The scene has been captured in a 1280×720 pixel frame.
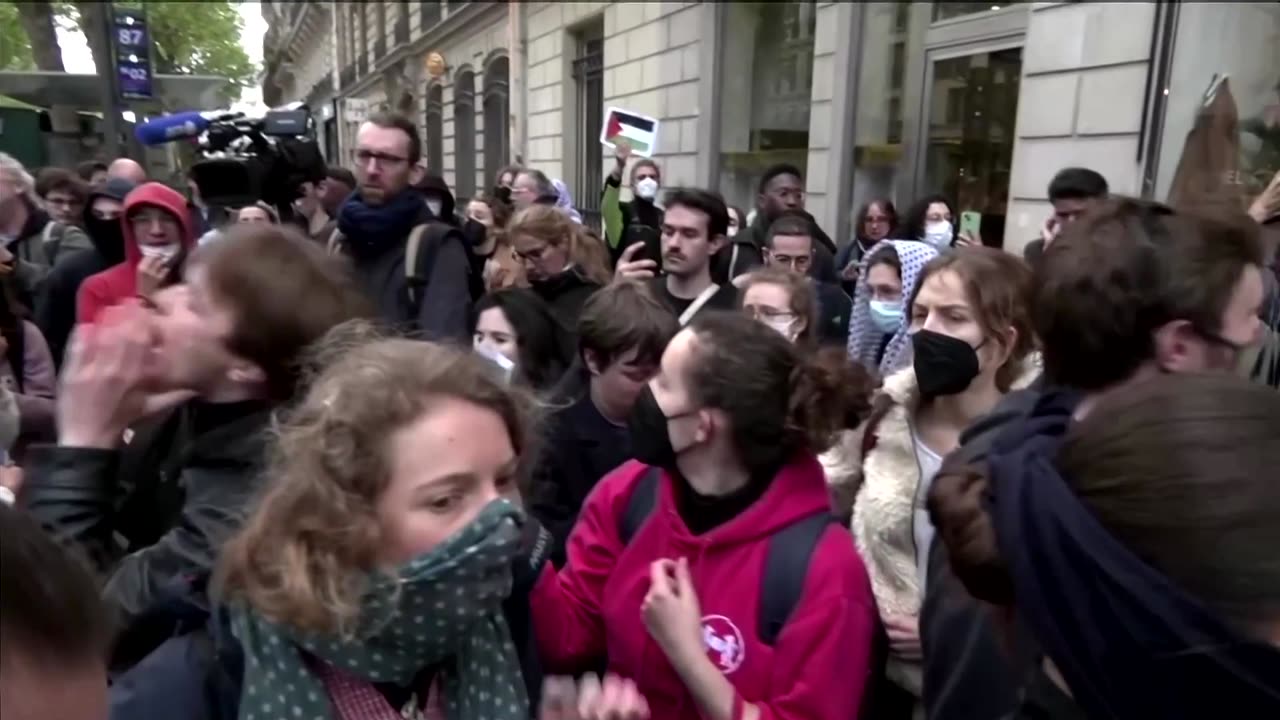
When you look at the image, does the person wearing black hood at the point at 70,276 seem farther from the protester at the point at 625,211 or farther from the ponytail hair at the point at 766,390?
the ponytail hair at the point at 766,390

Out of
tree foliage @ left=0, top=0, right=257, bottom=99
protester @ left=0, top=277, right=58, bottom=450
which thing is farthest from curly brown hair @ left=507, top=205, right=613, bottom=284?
tree foliage @ left=0, top=0, right=257, bottom=99

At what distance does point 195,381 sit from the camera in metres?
1.50

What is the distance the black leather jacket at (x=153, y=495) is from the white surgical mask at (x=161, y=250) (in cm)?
214

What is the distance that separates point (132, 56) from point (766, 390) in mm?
8374

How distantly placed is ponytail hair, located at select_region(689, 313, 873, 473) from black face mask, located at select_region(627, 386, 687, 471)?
89mm

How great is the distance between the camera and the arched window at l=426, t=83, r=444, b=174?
85.9 ft

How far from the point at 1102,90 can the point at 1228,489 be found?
6240 mm

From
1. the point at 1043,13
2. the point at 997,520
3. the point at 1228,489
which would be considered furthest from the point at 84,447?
the point at 1043,13

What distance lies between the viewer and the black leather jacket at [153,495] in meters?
1.35

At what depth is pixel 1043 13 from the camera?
678 cm

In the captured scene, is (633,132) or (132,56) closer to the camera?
(633,132)

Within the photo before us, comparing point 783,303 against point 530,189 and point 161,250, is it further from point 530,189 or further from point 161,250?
point 530,189

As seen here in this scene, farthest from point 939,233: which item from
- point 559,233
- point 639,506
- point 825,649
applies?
point 825,649

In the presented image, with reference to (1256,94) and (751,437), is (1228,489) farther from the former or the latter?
(1256,94)
